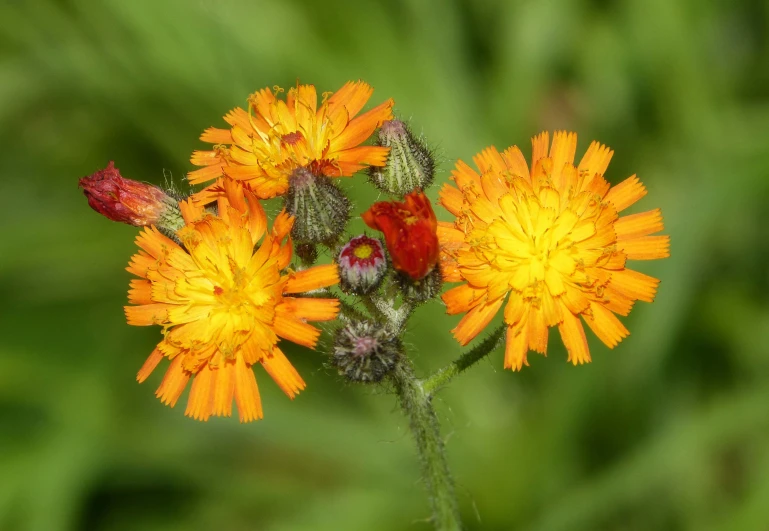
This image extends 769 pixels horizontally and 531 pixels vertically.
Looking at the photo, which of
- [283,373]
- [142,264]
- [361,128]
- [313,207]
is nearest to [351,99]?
[361,128]

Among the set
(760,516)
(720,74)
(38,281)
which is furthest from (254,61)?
(760,516)

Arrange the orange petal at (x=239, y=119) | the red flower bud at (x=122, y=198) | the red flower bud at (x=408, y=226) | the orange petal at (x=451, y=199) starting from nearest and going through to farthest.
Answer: the red flower bud at (x=408, y=226), the orange petal at (x=451, y=199), the red flower bud at (x=122, y=198), the orange petal at (x=239, y=119)

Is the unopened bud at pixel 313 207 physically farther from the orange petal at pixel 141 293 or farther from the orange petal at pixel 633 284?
the orange petal at pixel 633 284

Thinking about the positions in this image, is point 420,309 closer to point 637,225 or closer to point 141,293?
point 637,225

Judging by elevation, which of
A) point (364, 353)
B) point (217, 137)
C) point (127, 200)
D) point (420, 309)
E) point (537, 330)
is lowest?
point (537, 330)

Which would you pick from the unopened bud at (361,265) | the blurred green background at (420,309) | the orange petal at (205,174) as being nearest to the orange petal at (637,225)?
the unopened bud at (361,265)

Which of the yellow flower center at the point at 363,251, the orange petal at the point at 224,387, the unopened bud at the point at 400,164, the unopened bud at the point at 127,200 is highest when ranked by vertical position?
the unopened bud at the point at 127,200

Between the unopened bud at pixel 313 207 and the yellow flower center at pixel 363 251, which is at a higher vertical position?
the unopened bud at pixel 313 207
